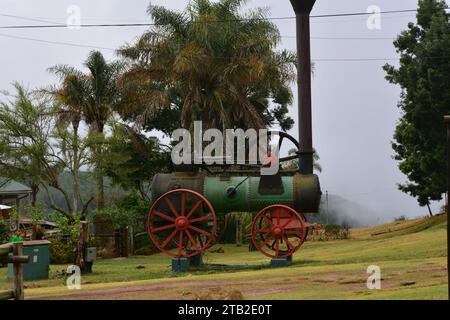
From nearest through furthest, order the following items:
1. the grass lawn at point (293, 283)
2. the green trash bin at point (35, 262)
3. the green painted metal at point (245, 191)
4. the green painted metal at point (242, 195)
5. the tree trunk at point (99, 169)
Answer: the grass lawn at point (293, 283) → the green painted metal at point (245, 191) → the green painted metal at point (242, 195) → the green trash bin at point (35, 262) → the tree trunk at point (99, 169)

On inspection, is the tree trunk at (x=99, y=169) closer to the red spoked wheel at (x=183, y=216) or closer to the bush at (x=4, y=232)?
the bush at (x=4, y=232)

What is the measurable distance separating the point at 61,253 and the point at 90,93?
14715 mm

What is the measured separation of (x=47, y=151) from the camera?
111ft

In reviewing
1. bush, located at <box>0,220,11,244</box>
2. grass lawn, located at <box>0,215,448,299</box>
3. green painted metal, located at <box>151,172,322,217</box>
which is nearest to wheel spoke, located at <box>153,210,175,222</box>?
green painted metal, located at <box>151,172,322,217</box>

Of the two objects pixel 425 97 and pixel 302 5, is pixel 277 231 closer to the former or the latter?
pixel 302 5

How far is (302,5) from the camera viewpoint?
697 inches

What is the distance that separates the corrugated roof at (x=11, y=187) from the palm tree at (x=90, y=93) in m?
3.86

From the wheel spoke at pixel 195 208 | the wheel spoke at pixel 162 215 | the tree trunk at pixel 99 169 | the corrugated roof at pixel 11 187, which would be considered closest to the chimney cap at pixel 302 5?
the wheel spoke at pixel 195 208

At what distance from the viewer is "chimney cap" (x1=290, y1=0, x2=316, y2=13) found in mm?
17672

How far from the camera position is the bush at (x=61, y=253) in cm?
2475

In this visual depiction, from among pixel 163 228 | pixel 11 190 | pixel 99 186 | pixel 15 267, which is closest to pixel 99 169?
pixel 99 186

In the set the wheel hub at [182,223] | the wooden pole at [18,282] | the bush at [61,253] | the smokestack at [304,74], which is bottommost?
the bush at [61,253]

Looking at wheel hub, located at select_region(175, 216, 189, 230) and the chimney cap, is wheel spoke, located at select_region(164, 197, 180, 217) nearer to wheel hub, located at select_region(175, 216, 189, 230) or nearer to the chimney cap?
wheel hub, located at select_region(175, 216, 189, 230)

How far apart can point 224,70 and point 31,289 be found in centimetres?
1664
